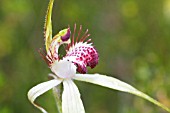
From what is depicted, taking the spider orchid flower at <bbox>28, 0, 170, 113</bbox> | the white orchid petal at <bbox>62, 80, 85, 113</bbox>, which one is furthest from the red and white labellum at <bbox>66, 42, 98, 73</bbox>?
the white orchid petal at <bbox>62, 80, 85, 113</bbox>

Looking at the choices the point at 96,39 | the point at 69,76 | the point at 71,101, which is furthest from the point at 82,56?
the point at 96,39

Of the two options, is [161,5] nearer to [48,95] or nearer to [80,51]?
[48,95]

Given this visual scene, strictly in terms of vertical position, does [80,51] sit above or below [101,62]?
below

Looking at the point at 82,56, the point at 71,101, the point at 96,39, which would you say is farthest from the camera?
the point at 96,39

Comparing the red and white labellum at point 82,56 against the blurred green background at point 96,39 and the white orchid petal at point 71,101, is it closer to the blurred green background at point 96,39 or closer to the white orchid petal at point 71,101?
the white orchid petal at point 71,101

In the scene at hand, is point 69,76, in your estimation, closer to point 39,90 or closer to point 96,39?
point 39,90

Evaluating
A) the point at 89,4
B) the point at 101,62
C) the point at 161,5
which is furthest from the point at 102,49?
the point at 161,5
